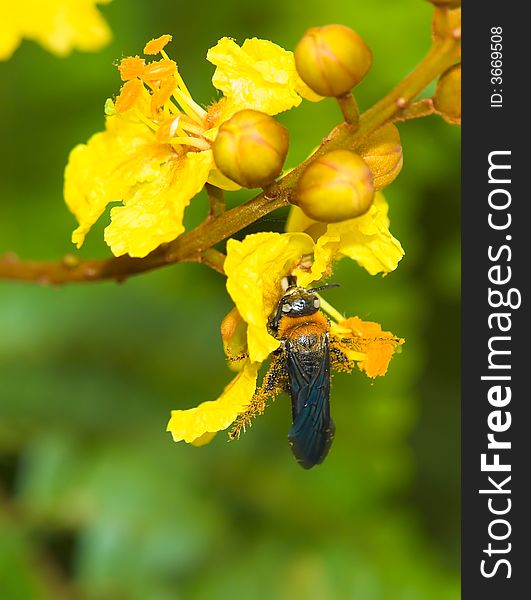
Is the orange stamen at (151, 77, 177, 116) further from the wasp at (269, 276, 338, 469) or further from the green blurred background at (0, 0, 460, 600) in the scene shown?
the green blurred background at (0, 0, 460, 600)

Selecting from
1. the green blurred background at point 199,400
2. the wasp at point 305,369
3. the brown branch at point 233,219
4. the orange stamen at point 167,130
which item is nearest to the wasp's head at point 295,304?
the wasp at point 305,369

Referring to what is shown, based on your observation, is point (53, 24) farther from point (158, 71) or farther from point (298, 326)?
point (298, 326)

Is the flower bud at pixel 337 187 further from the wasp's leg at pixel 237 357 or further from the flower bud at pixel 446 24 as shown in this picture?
the wasp's leg at pixel 237 357

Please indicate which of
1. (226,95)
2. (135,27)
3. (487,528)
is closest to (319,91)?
(226,95)

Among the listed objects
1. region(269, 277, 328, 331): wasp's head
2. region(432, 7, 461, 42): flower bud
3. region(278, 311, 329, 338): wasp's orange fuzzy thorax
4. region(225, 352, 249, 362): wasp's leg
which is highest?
region(432, 7, 461, 42): flower bud

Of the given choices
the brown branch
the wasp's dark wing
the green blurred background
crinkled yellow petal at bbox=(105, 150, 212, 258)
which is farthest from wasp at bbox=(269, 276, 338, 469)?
the green blurred background

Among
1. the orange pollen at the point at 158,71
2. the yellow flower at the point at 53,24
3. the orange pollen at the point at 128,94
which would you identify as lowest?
the orange pollen at the point at 128,94
